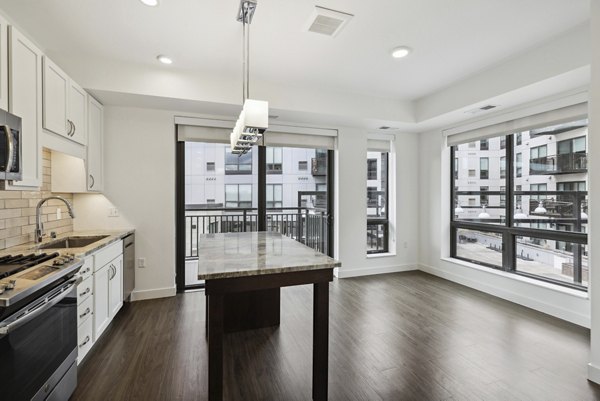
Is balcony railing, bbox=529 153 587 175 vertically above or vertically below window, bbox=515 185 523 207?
above

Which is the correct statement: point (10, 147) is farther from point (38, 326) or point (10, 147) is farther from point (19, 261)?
point (38, 326)

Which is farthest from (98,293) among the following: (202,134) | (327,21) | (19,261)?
(327,21)

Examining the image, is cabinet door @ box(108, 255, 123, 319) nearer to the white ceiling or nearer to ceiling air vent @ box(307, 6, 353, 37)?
the white ceiling

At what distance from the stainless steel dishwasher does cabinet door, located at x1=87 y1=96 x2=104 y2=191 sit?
0.69 metres

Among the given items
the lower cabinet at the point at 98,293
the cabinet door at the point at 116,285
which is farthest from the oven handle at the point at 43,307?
the cabinet door at the point at 116,285

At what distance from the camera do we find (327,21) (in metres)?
2.35

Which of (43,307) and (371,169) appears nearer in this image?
(43,307)

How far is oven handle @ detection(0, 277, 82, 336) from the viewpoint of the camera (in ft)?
4.16

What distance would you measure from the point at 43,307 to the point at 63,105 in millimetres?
1883

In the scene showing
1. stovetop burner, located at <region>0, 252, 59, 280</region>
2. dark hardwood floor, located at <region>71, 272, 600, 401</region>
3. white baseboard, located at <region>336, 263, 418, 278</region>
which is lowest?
dark hardwood floor, located at <region>71, 272, 600, 401</region>

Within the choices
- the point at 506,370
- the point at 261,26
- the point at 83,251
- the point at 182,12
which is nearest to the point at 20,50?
the point at 182,12

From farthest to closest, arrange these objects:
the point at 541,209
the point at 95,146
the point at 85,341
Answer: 1. the point at 541,209
2. the point at 95,146
3. the point at 85,341

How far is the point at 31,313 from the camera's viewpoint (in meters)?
1.42

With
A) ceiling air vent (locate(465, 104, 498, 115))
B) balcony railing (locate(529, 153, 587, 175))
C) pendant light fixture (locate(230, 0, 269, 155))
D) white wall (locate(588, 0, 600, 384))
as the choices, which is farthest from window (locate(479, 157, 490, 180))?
pendant light fixture (locate(230, 0, 269, 155))
